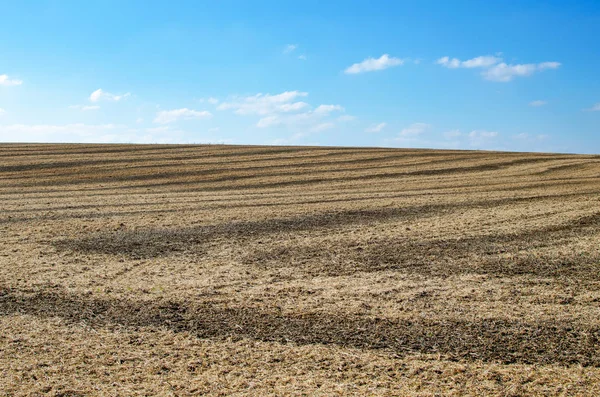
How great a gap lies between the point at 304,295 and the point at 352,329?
3.55 feet

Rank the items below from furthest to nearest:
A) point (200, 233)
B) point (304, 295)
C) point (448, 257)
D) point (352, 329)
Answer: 1. point (200, 233)
2. point (448, 257)
3. point (304, 295)
4. point (352, 329)

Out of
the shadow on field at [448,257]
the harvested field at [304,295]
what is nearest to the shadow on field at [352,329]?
the harvested field at [304,295]

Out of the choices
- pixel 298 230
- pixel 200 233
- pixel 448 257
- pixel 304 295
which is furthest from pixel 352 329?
pixel 200 233

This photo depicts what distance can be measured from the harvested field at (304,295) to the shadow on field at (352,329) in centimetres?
2

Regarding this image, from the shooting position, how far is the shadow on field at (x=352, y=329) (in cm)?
409

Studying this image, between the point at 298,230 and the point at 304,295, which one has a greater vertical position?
the point at 298,230

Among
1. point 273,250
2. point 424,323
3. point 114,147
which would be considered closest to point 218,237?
point 273,250

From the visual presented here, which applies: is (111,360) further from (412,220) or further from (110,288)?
(412,220)

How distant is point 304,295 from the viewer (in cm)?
557

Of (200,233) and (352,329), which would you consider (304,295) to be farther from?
(200,233)

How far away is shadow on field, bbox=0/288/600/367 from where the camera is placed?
13.4ft

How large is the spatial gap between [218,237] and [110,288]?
3.04 m

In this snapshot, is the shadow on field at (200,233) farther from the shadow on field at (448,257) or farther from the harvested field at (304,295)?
the shadow on field at (448,257)

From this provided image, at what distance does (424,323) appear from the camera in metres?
4.70
